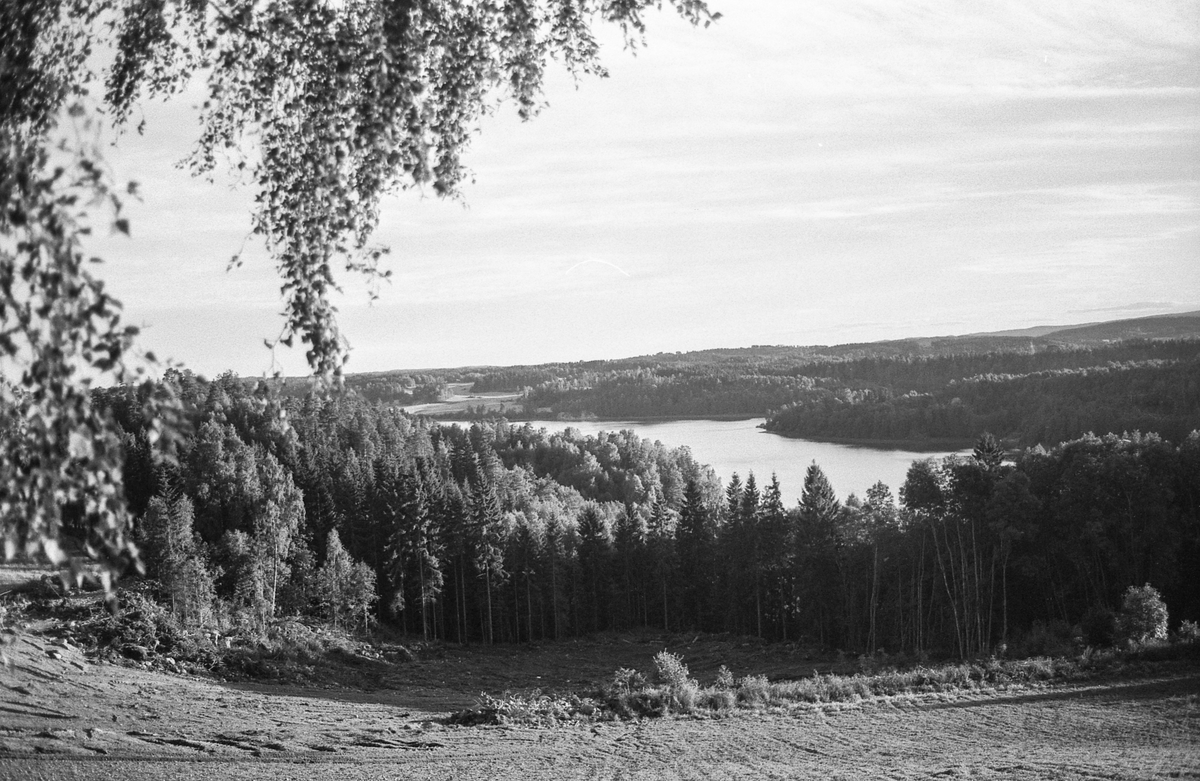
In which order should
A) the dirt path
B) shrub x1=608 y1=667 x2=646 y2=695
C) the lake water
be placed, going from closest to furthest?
the dirt path
shrub x1=608 y1=667 x2=646 y2=695
the lake water

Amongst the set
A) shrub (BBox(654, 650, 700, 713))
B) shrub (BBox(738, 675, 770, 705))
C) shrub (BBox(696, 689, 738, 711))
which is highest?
shrub (BBox(654, 650, 700, 713))

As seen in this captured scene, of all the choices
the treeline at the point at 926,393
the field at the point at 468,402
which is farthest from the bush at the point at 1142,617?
the field at the point at 468,402

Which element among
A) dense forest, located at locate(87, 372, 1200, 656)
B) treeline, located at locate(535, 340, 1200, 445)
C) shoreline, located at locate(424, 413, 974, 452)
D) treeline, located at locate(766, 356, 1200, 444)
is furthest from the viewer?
shoreline, located at locate(424, 413, 974, 452)

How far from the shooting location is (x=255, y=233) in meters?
5.13

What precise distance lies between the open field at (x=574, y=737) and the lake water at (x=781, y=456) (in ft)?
104

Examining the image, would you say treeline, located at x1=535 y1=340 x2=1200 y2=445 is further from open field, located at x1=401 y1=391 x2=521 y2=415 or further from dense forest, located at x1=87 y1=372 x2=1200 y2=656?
dense forest, located at x1=87 y1=372 x2=1200 y2=656

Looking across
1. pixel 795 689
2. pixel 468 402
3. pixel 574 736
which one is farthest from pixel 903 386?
pixel 574 736

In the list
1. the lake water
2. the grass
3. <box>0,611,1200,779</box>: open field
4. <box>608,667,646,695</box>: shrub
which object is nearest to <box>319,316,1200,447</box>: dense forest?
the lake water

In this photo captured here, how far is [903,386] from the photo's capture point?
11362cm

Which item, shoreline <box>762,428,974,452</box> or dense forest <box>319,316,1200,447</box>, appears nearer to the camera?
dense forest <box>319,316,1200,447</box>

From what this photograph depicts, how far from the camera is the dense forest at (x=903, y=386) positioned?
59.5m

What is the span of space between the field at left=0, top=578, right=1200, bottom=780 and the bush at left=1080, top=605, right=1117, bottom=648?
248 inches

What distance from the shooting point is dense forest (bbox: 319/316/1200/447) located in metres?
59.5

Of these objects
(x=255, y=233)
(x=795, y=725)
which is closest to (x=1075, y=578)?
(x=795, y=725)
